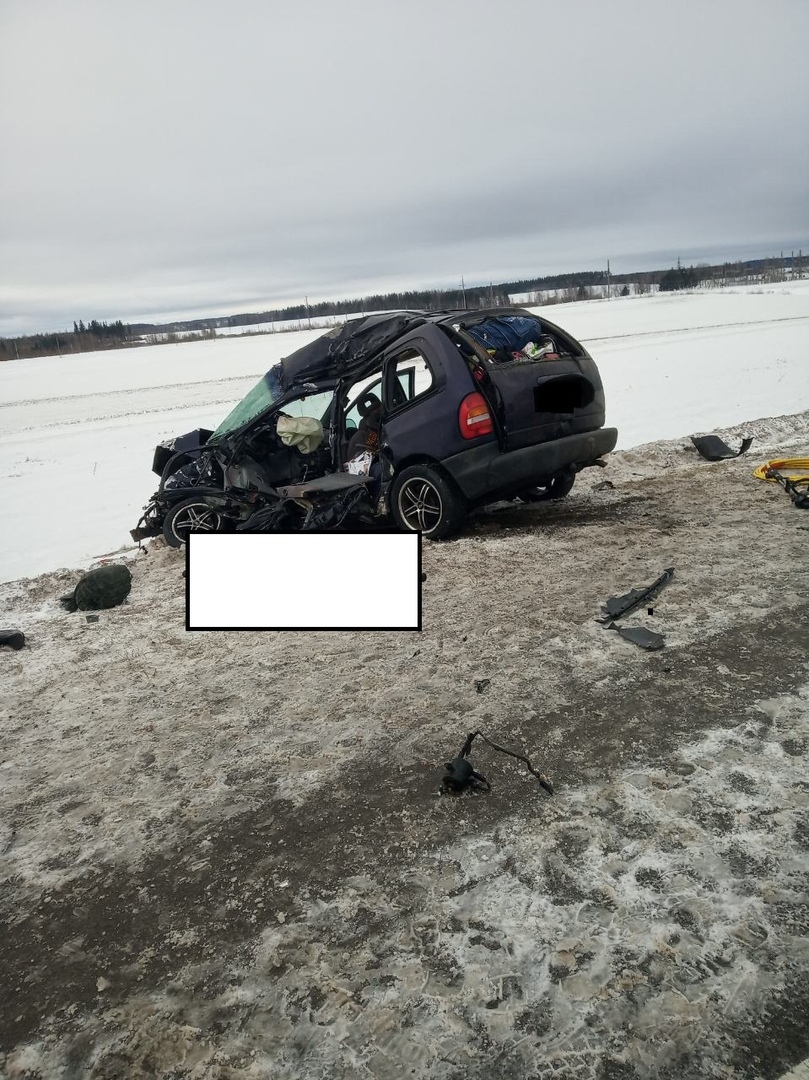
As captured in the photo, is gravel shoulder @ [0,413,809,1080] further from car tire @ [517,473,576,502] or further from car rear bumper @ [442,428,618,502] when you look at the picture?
car tire @ [517,473,576,502]

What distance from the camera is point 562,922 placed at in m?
2.39

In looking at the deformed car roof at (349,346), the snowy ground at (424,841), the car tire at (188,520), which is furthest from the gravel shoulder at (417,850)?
the deformed car roof at (349,346)

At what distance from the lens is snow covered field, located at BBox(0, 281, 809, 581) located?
941cm

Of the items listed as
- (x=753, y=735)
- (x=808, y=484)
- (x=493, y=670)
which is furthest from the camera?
(x=808, y=484)

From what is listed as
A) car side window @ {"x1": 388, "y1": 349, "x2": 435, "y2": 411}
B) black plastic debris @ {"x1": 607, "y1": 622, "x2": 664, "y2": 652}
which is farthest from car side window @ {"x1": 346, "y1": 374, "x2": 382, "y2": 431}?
black plastic debris @ {"x1": 607, "y1": 622, "x2": 664, "y2": 652}

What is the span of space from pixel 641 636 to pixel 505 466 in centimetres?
223

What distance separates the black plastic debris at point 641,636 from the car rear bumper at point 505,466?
2004 millimetres

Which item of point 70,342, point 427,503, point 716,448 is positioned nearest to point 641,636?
point 427,503

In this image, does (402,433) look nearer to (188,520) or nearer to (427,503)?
(427,503)

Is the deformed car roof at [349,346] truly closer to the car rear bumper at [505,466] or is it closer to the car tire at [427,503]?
the car tire at [427,503]

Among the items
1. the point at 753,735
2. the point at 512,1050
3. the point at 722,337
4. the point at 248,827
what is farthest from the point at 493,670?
the point at 722,337

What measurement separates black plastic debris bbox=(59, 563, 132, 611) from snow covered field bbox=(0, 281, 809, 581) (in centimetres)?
174

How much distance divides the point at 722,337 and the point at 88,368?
116ft

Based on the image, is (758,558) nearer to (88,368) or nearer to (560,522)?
(560,522)
